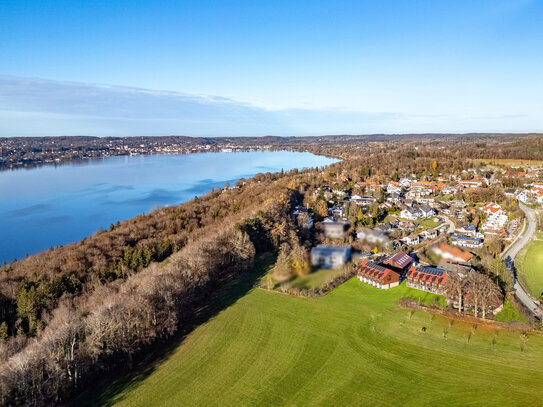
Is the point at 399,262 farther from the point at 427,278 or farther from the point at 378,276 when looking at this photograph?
the point at 427,278

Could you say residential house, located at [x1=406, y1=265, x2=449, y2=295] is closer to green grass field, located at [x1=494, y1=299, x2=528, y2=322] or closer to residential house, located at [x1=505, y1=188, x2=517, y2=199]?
green grass field, located at [x1=494, y1=299, x2=528, y2=322]

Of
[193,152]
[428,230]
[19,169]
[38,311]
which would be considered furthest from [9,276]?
[193,152]

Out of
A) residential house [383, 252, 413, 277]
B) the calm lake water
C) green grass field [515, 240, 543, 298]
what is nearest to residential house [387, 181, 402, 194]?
green grass field [515, 240, 543, 298]

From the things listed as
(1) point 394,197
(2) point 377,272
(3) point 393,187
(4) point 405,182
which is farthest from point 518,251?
(4) point 405,182

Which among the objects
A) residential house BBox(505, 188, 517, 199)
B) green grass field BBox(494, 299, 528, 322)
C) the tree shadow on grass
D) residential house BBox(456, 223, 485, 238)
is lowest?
the tree shadow on grass

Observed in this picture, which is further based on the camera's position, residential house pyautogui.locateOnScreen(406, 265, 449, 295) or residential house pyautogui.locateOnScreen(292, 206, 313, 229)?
residential house pyautogui.locateOnScreen(292, 206, 313, 229)

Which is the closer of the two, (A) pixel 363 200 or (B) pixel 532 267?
(B) pixel 532 267

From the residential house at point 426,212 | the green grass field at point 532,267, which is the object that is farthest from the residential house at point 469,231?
the residential house at point 426,212
